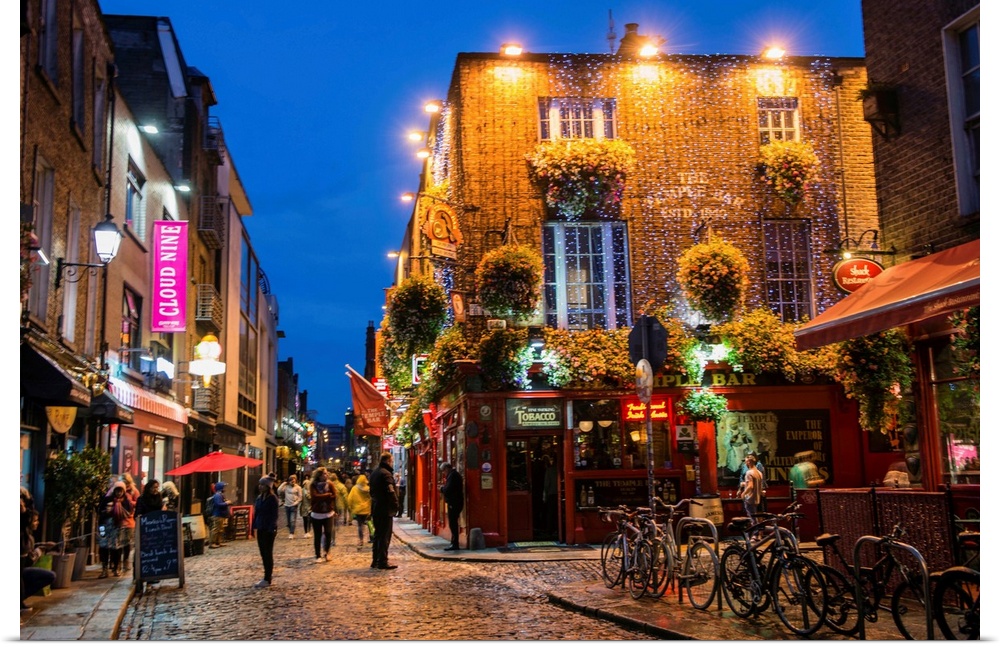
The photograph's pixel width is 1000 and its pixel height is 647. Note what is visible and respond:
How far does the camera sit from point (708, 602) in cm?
1027

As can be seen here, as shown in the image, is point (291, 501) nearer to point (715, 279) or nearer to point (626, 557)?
point (715, 279)

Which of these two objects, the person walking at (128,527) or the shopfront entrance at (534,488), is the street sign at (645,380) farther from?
the person walking at (128,527)

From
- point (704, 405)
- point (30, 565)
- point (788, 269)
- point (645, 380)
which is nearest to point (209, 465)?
point (704, 405)

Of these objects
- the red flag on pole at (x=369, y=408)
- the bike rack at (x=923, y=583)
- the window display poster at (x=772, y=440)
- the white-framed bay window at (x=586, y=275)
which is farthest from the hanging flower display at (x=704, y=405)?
the red flag on pole at (x=369, y=408)

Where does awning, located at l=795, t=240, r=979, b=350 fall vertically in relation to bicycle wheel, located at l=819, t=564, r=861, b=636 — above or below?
above

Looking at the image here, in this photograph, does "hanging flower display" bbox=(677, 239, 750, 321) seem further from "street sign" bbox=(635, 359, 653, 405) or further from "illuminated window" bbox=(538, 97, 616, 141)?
"street sign" bbox=(635, 359, 653, 405)

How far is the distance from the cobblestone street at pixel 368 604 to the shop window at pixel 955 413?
195 inches

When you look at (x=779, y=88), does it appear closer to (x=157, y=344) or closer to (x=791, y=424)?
(x=791, y=424)

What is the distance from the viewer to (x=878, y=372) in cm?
1294

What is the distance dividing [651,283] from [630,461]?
3976 millimetres

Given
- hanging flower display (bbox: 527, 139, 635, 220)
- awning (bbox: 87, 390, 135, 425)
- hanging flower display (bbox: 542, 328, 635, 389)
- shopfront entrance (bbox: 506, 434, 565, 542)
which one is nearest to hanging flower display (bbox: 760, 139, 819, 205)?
hanging flower display (bbox: 527, 139, 635, 220)

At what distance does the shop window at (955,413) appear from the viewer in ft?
37.8

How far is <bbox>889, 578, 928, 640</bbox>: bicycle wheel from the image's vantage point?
7969mm

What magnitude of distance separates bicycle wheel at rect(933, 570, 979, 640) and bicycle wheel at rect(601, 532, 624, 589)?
16.4ft
